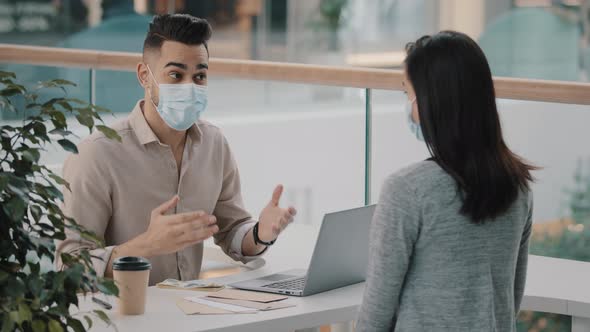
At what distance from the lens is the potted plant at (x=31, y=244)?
4.82 ft

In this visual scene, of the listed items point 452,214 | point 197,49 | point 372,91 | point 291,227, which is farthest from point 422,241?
point 372,91

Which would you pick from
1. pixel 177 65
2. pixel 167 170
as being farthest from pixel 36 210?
pixel 177 65

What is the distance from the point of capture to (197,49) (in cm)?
261

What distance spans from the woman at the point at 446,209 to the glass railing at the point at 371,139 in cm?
79

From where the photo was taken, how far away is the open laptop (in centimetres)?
216

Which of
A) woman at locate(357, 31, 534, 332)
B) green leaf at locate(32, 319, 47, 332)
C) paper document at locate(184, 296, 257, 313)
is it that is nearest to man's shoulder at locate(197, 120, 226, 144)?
paper document at locate(184, 296, 257, 313)

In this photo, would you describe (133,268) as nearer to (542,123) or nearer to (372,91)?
(372,91)

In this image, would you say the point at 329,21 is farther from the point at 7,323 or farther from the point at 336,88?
the point at 7,323

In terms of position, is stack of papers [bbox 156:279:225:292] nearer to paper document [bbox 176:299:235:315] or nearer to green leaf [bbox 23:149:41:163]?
paper document [bbox 176:299:235:315]

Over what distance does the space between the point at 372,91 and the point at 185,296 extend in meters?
1.30

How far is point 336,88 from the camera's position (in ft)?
27.0

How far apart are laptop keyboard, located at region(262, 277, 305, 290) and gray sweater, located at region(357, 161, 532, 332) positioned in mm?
455

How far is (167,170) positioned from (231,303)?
A: 0.56 metres

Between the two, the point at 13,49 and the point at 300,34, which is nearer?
the point at 13,49
